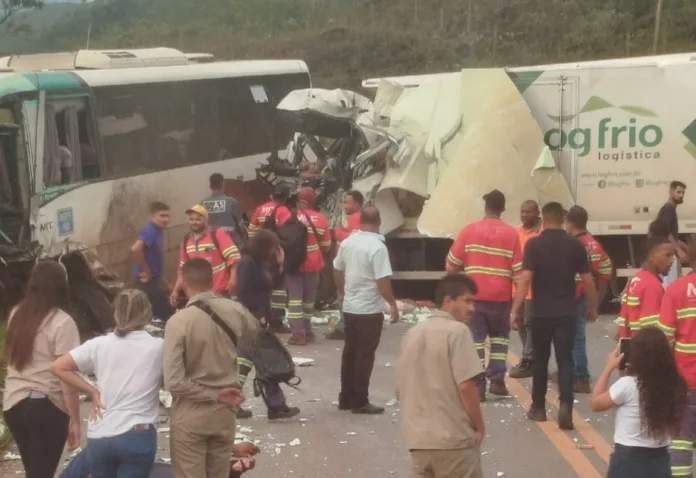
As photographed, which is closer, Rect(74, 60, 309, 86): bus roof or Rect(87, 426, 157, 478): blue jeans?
Rect(87, 426, 157, 478): blue jeans

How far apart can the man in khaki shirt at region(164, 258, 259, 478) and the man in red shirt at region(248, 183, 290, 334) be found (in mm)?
7261

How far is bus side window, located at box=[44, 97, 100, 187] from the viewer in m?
14.1

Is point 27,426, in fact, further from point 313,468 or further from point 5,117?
point 5,117

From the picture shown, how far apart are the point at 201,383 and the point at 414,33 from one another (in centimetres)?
4570

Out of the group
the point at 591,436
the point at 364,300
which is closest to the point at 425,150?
the point at 364,300

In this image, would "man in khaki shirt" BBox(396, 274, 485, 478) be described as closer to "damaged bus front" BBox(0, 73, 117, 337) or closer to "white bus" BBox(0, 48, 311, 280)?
"damaged bus front" BBox(0, 73, 117, 337)

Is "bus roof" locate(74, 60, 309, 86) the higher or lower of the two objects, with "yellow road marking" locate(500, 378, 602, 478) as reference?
higher

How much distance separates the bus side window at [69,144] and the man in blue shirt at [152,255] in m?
2.05

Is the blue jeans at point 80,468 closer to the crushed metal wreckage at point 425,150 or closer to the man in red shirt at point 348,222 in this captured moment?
the man in red shirt at point 348,222

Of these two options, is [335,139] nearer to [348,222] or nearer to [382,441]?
[348,222]

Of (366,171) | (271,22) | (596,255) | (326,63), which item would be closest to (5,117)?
(366,171)

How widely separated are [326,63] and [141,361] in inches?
1688

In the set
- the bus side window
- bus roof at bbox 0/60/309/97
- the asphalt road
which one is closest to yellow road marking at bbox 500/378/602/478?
the asphalt road

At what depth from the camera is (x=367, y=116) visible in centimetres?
1706
